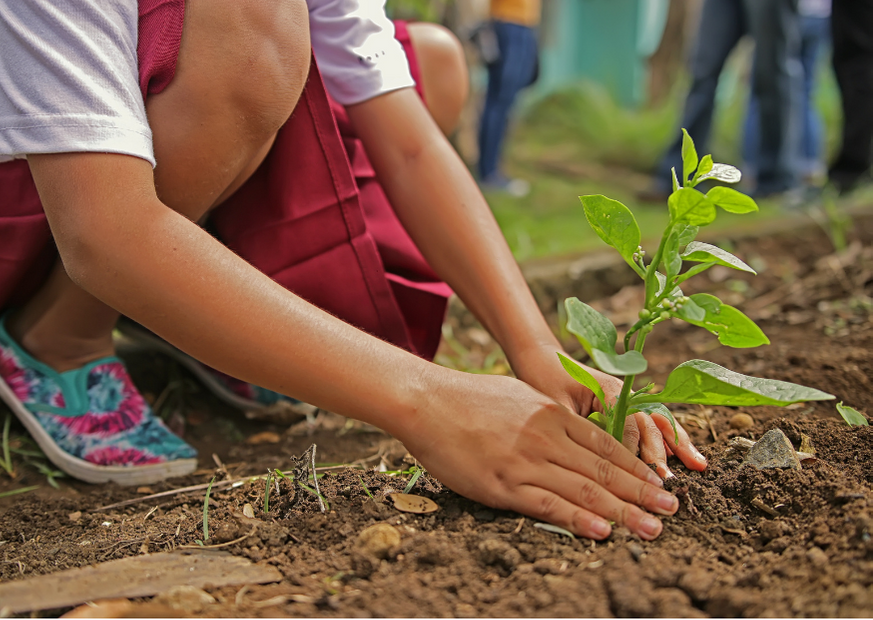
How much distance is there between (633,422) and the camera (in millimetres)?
1110

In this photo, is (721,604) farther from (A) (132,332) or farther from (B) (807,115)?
(B) (807,115)

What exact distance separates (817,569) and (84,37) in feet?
3.69

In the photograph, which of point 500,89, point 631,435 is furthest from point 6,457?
point 500,89

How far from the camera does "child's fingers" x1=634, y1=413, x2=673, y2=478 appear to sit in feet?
3.50

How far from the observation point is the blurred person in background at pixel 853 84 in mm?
3434

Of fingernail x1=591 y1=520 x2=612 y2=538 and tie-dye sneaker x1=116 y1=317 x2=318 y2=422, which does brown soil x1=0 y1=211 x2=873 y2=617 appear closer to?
fingernail x1=591 y1=520 x2=612 y2=538

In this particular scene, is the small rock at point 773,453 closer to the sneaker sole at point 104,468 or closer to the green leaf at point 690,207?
the green leaf at point 690,207

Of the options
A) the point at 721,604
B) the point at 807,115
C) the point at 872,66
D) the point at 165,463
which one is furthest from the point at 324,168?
the point at 807,115

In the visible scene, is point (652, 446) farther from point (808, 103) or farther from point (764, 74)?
point (808, 103)

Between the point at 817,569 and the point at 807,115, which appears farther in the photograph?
the point at 807,115

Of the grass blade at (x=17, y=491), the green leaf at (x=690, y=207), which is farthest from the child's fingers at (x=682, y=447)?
the grass blade at (x=17, y=491)

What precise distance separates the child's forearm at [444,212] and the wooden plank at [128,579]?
568mm

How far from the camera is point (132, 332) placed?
70.9 inches

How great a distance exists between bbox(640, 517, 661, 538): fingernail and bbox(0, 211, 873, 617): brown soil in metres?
0.02
